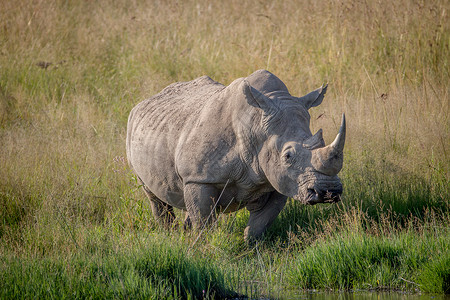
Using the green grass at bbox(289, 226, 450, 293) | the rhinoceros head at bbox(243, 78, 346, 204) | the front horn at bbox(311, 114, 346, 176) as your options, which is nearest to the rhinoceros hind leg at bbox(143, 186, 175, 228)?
the rhinoceros head at bbox(243, 78, 346, 204)

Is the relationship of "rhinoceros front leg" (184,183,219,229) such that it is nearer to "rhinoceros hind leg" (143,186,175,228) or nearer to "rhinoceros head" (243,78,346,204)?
"rhinoceros head" (243,78,346,204)

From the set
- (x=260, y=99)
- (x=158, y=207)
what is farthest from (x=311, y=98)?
(x=158, y=207)

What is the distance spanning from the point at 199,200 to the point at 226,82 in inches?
208

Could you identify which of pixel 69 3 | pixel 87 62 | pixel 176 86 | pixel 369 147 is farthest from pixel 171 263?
pixel 69 3

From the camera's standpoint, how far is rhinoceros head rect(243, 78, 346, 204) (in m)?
5.15

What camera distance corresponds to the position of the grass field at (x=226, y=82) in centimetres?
506

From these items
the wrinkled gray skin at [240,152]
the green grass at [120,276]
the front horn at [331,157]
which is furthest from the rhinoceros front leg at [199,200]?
the front horn at [331,157]

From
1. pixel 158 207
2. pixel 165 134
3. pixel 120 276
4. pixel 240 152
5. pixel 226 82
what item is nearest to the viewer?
pixel 120 276

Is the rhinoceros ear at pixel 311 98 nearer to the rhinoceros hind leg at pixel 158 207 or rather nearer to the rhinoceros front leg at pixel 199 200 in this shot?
the rhinoceros front leg at pixel 199 200

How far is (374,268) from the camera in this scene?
529cm

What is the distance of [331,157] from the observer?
16.7 feet

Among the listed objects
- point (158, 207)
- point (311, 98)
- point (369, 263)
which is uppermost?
point (311, 98)

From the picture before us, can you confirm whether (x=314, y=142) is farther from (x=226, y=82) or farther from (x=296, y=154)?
(x=226, y=82)

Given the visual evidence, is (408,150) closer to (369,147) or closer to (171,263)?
(369,147)
